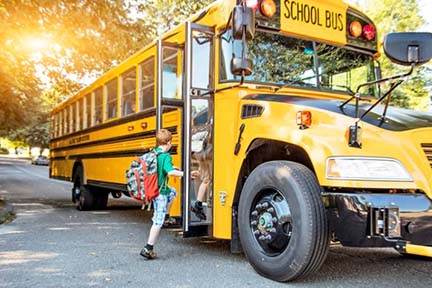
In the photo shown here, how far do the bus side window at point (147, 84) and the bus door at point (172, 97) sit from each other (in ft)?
1.78

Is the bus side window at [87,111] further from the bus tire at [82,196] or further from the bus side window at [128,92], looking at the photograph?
the bus side window at [128,92]

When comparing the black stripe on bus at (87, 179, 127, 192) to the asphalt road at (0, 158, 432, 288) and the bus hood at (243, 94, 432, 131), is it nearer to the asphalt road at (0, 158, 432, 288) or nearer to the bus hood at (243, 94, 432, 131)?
the asphalt road at (0, 158, 432, 288)

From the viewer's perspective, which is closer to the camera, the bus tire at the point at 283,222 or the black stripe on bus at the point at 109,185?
the bus tire at the point at 283,222

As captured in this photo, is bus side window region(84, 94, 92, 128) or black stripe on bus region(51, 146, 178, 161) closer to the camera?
black stripe on bus region(51, 146, 178, 161)

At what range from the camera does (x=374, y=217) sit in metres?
3.25

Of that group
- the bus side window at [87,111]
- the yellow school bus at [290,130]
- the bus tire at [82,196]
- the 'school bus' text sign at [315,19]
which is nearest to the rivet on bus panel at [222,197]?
the yellow school bus at [290,130]

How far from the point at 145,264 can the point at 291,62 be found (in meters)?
2.60

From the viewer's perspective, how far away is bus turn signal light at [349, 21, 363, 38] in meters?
5.17

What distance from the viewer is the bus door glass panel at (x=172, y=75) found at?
543 centimetres

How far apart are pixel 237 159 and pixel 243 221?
630 millimetres

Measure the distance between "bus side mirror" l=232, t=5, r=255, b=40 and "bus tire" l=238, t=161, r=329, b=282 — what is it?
3.79 feet

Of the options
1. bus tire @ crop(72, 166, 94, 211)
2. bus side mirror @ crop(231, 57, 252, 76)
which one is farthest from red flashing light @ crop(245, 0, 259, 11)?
bus tire @ crop(72, 166, 94, 211)

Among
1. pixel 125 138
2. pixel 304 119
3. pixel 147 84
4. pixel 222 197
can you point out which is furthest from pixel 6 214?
pixel 304 119

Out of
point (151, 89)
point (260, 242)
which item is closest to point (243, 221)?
point (260, 242)
